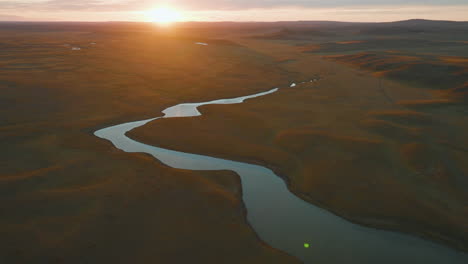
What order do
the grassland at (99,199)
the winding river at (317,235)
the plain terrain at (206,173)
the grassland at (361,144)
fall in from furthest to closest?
1. the grassland at (361,144)
2. the plain terrain at (206,173)
3. the winding river at (317,235)
4. the grassland at (99,199)

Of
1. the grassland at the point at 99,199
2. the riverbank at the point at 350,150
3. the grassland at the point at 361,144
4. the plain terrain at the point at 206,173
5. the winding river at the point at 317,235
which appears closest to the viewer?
the grassland at the point at 99,199

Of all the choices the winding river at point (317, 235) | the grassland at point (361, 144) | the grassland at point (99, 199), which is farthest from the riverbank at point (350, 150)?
the grassland at point (99, 199)

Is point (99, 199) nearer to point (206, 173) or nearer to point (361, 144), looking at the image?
point (206, 173)

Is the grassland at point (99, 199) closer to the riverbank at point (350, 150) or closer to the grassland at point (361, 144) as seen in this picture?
the riverbank at point (350, 150)

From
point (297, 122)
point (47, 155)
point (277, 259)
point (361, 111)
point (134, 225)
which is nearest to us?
point (277, 259)

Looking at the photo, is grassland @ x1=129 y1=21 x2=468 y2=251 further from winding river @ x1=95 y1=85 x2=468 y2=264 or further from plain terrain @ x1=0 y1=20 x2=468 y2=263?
winding river @ x1=95 y1=85 x2=468 y2=264

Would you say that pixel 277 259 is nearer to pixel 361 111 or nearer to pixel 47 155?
pixel 47 155

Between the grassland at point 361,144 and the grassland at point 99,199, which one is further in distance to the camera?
the grassland at point 361,144

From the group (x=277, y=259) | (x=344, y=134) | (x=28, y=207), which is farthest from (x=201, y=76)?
(x=277, y=259)
